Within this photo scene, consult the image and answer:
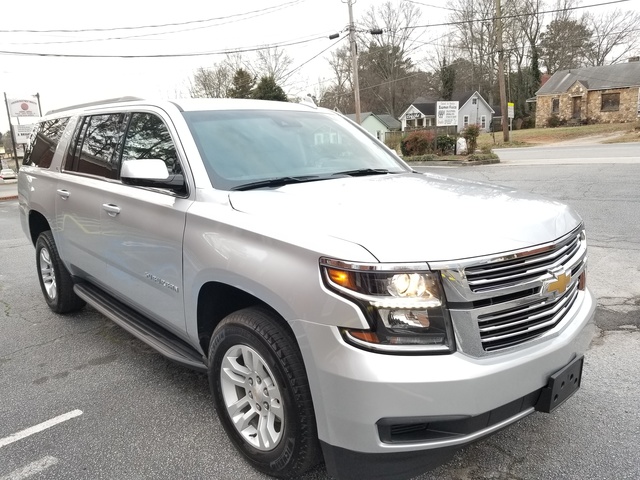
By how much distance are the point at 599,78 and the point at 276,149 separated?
55977mm

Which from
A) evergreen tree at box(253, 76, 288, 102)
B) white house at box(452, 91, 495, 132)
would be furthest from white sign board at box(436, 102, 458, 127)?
white house at box(452, 91, 495, 132)

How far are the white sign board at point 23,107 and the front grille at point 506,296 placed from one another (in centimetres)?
3199

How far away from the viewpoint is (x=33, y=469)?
2.57 m

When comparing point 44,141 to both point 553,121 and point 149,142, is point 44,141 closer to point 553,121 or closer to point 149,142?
point 149,142

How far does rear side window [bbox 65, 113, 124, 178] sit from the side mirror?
0.83 m

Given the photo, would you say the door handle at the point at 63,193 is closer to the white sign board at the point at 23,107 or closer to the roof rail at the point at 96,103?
the roof rail at the point at 96,103

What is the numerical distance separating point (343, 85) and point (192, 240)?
63195 mm

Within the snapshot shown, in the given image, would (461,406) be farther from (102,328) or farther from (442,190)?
(102,328)

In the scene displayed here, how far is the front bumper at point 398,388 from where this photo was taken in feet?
5.94

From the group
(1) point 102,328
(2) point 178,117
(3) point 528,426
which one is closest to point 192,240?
(2) point 178,117

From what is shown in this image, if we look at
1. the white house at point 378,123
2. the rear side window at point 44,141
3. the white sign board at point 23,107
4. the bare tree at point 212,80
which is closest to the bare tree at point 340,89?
the white house at point 378,123

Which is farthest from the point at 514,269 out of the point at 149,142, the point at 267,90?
the point at 267,90

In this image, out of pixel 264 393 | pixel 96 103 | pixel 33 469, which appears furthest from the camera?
pixel 96 103

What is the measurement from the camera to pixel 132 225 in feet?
10.4
